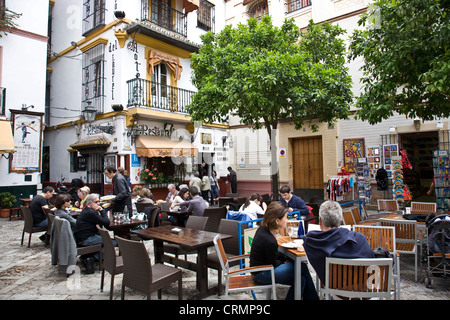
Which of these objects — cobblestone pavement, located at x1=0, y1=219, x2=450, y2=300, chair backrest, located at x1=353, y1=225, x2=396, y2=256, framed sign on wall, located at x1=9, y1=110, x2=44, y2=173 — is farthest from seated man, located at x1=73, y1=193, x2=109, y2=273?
framed sign on wall, located at x1=9, y1=110, x2=44, y2=173

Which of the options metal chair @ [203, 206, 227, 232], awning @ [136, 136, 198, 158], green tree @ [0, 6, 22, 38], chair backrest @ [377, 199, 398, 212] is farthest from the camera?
awning @ [136, 136, 198, 158]

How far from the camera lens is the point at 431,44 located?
507cm

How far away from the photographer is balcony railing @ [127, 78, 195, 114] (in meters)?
11.1

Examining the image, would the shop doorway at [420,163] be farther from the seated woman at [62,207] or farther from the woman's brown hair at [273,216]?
the seated woman at [62,207]

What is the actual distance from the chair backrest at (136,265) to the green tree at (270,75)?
4726 mm

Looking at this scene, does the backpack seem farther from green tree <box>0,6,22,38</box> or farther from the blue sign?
green tree <box>0,6,22,38</box>

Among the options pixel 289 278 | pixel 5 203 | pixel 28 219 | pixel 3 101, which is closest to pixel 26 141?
pixel 3 101

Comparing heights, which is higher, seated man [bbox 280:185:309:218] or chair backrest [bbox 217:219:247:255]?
seated man [bbox 280:185:309:218]

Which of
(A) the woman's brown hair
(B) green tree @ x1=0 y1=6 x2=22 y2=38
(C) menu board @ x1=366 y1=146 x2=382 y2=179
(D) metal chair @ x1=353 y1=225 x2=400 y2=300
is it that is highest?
(B) green tree @ x1=0 y1=6 x2=22 y2=38

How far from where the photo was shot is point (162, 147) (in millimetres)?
11422

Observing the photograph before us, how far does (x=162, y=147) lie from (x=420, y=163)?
9530 millimetres

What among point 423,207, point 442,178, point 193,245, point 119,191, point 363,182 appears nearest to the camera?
point 193,245

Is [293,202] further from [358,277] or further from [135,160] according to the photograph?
[135,160]
